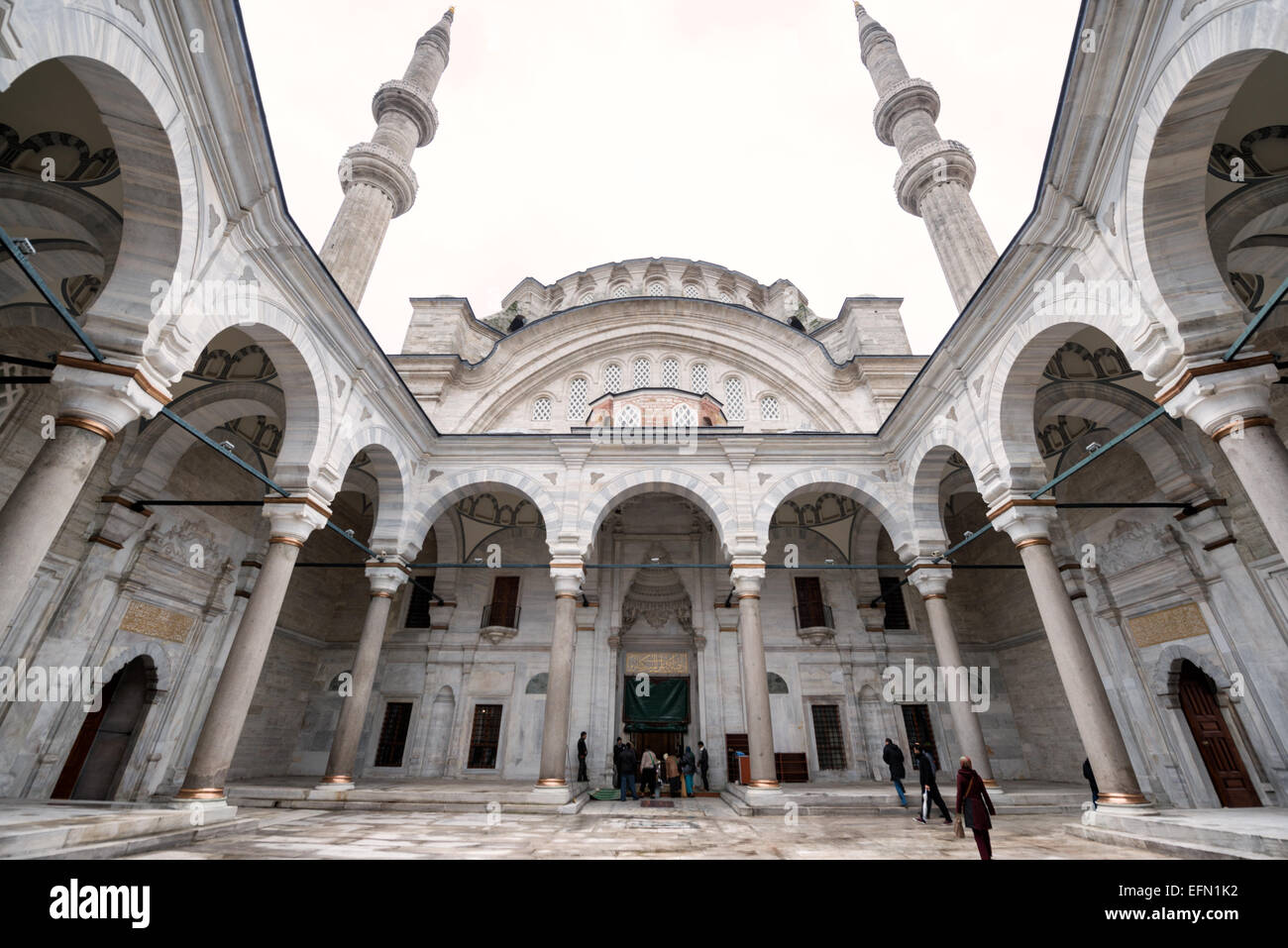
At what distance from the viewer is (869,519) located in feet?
48.0

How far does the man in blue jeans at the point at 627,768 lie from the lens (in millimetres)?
10742

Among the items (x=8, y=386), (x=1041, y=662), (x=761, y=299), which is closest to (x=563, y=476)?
(x=8, y=386)

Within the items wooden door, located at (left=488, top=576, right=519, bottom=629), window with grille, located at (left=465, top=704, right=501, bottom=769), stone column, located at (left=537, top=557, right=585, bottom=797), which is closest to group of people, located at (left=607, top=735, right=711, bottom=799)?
stone column, located at (left=537, top=557, right=585, bottom=797)

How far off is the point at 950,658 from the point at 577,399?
11.3 m

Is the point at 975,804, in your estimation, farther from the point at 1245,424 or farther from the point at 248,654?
the point at 248,654

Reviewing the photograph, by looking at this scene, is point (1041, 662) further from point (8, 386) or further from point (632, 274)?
point (8, 386)

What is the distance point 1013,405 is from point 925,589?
4074 mm

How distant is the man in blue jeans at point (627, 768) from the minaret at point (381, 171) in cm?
1087

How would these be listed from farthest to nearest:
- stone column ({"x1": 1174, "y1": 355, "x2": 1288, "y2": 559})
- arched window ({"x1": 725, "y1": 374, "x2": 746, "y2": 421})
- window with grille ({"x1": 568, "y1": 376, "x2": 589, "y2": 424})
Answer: arched window ({"x1": 725, "y1": 374, "x2": 746, "y2": 421})
window with grille ({"x1": 568, "y1": 376, "x2": 589, "y2": 424})
stone column ({"x1": 1174, "y1": 355, "x2": 1288, "y2": 559})

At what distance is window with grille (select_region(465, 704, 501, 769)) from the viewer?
13.5 meters

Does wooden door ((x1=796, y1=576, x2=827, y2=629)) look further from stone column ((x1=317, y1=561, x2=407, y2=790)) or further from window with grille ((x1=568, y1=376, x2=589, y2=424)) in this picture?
stone column ((x1=317, y1=561, x2=407, y2=790))

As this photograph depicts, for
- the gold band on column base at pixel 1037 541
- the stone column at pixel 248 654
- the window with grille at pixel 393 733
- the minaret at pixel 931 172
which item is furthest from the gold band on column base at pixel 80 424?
the minaret at pixel 931 172

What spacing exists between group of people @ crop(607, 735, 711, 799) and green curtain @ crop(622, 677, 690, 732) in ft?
3.31
